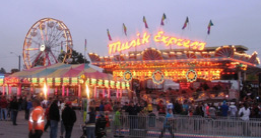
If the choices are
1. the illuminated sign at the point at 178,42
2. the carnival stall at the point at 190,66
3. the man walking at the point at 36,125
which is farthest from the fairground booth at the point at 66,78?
the man walking at the point at 36,125

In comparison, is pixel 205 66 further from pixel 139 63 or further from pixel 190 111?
pixel 190 111

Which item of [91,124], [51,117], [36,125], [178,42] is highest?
[178,42]

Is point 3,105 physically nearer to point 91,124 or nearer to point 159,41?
point 91,124

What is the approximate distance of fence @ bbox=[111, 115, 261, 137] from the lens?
1207 centimetres

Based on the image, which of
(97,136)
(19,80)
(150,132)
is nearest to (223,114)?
(150,132)

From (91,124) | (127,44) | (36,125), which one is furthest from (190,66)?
(36,125)

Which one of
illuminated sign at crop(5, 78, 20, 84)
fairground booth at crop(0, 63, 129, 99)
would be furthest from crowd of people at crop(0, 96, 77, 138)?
illuminated sign at crop(5, 78, 20, 84)

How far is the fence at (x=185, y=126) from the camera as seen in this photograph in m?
12.1

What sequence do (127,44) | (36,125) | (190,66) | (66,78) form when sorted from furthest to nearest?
1. (127,44)
2. (190,66)
3. (66,78)
4. (36,125)

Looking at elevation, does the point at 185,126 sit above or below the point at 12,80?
below

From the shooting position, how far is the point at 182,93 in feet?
120

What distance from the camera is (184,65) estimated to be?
121ft

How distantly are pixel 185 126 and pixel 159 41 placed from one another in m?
25.1

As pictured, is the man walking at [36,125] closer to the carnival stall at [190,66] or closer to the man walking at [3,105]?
the man walking at [3,105]
